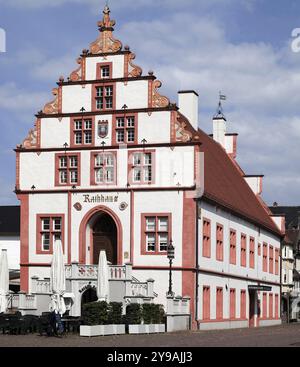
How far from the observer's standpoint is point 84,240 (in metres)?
50.0

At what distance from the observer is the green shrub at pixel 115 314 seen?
126 ft

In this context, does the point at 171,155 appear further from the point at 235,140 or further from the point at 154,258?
the point at 235,140

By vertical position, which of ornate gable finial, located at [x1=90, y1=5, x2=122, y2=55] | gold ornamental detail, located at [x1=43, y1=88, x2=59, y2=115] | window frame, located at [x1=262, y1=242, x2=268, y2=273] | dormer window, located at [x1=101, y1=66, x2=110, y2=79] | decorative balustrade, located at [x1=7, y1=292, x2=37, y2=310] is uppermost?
ornate gable finial, located at [x1=90, y1=5, x2=122, y2=55]

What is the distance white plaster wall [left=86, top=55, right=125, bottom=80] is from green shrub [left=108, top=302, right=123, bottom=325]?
15115mm

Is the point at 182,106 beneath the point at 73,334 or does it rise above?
above

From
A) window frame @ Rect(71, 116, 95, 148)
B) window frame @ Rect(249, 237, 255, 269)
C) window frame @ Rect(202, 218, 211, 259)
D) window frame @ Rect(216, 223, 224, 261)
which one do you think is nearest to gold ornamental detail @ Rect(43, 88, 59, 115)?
window frame @ Rect(71, 116, 95, 148)

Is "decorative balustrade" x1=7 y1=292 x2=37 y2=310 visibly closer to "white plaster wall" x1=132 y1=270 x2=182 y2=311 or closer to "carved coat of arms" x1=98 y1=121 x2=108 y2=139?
"white plaster wall" x1=132 y1=270 x2=182 y2=311

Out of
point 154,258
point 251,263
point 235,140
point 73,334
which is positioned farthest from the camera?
point 235,140

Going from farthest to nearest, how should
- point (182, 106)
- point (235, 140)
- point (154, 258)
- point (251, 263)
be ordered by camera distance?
point (235, 140)
point (251, 263)
point (182, 106)
point (154, 258)

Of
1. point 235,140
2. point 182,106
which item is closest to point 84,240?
point 182,106

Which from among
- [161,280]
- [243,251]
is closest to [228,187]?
[243,251]

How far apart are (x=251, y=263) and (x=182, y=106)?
12.4 metres

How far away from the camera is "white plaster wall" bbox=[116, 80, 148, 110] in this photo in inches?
1933

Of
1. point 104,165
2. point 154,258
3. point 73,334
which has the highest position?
point 104,165
